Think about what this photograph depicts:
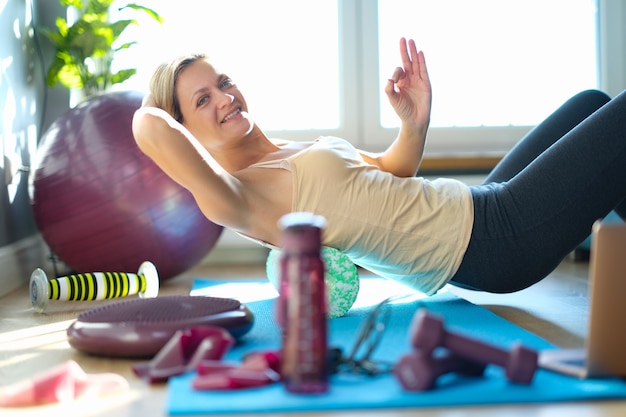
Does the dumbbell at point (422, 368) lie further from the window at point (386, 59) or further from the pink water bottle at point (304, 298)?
the window at point (386, 59)

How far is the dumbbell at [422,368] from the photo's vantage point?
1462mm

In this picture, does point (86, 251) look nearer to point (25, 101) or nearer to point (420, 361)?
point (25, 101)

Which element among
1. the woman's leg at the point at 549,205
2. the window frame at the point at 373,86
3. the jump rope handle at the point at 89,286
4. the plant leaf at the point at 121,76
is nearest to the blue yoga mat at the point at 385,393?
the woman's leg at the point at 549,205

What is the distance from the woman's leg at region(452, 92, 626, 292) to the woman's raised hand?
1.18 feet

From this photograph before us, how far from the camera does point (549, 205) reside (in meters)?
2.10

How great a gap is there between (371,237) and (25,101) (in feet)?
6.55

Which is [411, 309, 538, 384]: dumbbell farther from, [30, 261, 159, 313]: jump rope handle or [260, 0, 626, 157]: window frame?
[260, 0, 626, 157]: window frame

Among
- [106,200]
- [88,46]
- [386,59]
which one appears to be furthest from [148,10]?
[386,59]

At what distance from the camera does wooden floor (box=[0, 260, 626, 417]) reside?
1396mm

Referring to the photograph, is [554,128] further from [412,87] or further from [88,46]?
[88,46]

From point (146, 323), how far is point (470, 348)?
29.8 inches

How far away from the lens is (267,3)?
4.05 meters

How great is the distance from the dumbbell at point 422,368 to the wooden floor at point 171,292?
0.27 feet

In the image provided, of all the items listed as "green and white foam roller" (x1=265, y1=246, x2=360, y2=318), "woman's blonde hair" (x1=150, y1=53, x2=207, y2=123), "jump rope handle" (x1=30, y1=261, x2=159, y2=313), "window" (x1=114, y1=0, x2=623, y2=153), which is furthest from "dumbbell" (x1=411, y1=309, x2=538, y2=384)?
"window" (x1=114, y1=0, x2=623, y2=153)
